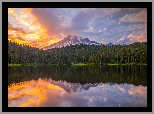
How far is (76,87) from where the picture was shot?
5.76 m

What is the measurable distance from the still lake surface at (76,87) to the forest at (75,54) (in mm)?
192

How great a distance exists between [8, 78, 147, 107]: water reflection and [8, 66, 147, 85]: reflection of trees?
17 centimetres

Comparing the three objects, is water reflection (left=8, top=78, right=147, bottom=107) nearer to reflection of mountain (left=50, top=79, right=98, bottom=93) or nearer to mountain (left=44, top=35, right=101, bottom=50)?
reflection of mountain (left=50, top=79, right=98, bottom=93)

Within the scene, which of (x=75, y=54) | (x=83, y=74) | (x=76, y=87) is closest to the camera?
(x=76, y=87)

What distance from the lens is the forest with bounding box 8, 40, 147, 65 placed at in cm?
555

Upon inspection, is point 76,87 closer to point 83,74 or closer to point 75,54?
point 83,74

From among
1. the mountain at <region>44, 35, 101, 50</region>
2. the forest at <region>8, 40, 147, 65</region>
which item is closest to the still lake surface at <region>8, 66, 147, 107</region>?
the forest at <region>8, 40, 147, 65</region>

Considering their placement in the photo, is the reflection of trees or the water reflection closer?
the water reflection

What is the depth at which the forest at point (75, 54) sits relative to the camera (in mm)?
5549

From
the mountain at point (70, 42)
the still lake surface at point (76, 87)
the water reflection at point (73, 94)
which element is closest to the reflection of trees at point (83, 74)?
the still lake surface at point (76, 87)

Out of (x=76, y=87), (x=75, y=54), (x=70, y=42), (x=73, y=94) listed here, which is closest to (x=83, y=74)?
(x=75, y=54)

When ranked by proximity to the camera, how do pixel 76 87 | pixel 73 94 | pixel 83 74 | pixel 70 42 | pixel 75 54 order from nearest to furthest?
pixel 73 94
pixel 76 87
pixel 70 42
pixel 83 74
pixel 75 54

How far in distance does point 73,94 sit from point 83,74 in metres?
1.43

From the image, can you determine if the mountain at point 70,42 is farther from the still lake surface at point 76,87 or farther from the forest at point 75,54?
the still lake surface at point 76,87
